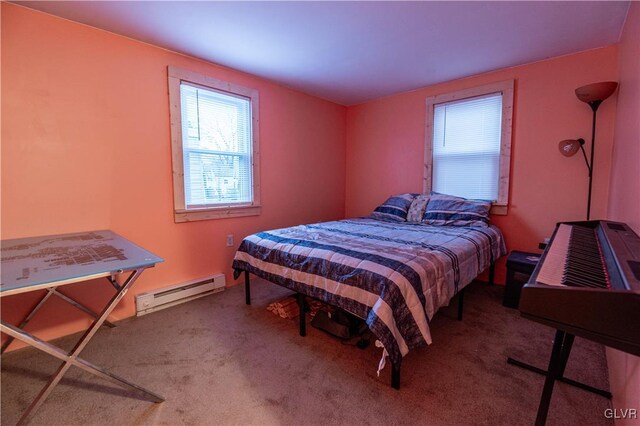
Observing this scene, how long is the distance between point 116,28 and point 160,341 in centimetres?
243

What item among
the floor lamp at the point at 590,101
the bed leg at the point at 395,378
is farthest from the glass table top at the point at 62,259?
the floor lamp at the point at 590,101

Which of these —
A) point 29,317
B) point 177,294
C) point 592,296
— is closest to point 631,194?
point 592,296

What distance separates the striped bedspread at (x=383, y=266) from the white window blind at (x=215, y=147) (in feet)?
2.68

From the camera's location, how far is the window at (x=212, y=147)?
2672 millimetres

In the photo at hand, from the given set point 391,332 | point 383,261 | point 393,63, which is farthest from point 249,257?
point 393,63

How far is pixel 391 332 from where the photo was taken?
148cm

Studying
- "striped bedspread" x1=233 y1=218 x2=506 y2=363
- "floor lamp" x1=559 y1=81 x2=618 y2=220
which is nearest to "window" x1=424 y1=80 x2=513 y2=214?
"floor lamp" x1=559 y1=81 x2=618 y2=220

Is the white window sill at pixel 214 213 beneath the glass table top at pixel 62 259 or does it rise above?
above

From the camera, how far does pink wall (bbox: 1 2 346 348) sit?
1.92 m

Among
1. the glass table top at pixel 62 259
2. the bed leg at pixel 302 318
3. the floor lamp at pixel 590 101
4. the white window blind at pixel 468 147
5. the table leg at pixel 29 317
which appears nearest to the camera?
the glass table top at pixel 62 259

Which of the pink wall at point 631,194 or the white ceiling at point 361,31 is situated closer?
the pink wall at point 631,194

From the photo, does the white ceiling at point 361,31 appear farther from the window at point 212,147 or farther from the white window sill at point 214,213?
the white window sill at point 214,213

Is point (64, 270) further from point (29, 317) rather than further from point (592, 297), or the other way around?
point (592, 297)

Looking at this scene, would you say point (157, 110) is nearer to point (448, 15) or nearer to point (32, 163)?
point (32, 163)
